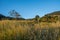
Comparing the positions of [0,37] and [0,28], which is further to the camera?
[0,28]

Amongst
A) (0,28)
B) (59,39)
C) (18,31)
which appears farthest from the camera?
(0,28)

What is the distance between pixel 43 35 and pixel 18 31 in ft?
2.94

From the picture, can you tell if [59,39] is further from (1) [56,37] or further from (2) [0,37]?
(2) [0,37]

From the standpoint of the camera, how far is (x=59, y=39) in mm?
6070

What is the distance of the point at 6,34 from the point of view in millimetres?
6414

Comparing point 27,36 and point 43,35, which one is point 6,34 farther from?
point 43,35

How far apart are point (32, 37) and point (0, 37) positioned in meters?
1.06

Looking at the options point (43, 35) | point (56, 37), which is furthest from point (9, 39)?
point (56, 37)

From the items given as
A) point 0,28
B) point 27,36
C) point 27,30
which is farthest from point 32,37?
point 0,28

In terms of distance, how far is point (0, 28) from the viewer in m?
7.46

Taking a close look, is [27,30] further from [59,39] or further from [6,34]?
[59,39]

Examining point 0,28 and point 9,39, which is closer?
point 9,39

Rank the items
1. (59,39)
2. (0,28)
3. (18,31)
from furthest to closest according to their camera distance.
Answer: (0,28) < (18,31) < (59,39)

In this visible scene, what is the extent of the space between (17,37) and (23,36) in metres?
0.27
